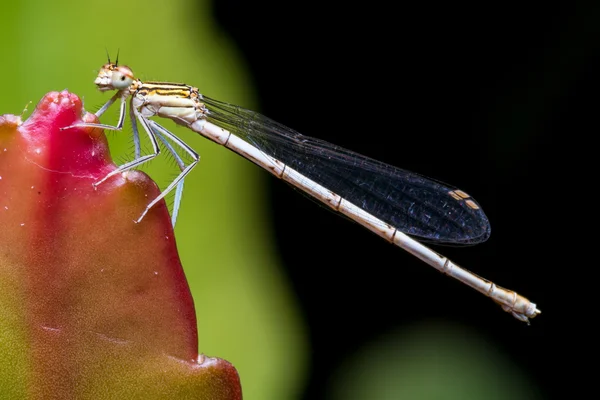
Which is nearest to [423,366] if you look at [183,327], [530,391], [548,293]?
[530,391]

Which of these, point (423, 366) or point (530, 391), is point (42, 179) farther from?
point (530, 391)

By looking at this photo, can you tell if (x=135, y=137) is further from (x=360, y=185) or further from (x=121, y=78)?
(x=360, y=185)

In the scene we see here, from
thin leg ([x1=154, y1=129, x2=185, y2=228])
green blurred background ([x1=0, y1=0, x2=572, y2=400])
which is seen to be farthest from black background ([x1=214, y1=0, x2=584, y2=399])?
thin leg ([x1=154, y1=129, x2=185, y2=228])

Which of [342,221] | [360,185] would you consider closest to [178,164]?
[360,185]

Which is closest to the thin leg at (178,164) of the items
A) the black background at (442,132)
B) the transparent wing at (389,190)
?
the transparent wing at (389,190)

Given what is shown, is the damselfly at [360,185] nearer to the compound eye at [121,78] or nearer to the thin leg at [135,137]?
the thin leg at [135,137]

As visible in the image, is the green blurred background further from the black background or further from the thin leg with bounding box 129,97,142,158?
the thin leg with bounding box 129,97,142,158
